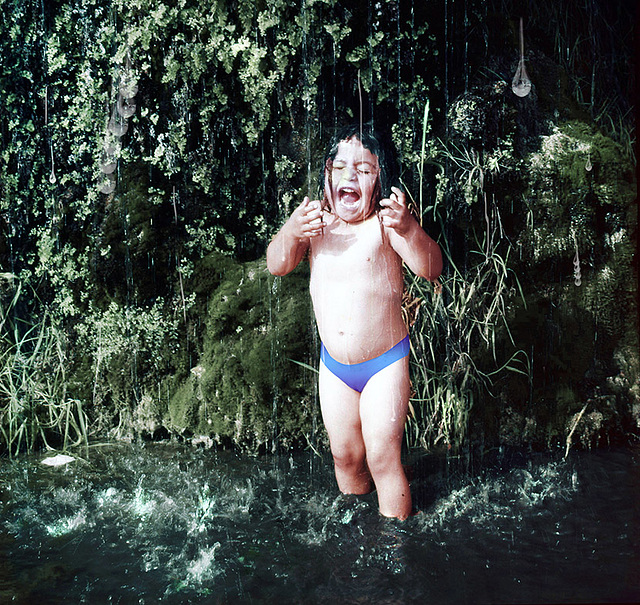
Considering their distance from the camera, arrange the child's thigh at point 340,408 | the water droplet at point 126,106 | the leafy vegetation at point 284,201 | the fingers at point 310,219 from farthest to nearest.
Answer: the water droplet at point 126,106 < the leafy vegetation at point 284,201 < the child's thigh at point 340,408 < the fingers at point 310,219

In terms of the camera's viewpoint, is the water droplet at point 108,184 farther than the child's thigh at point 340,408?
Yes

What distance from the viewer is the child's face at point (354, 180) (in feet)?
8.93

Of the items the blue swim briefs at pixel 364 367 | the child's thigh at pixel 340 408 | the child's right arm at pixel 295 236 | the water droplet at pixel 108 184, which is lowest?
the child's thigh at pixel 340 408

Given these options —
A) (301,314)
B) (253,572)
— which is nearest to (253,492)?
(253,572)

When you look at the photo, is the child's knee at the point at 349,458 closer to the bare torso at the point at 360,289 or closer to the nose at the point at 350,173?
the bare torso at the point at 360,289

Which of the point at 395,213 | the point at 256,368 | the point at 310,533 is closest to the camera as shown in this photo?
the point at 395,213

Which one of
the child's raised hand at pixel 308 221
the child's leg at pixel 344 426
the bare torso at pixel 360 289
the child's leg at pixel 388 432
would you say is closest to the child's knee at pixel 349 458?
the child's leg at pixel 344 426

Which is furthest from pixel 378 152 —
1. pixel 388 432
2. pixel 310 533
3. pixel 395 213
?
pixel 310 533

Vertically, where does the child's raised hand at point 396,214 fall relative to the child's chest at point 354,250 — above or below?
above

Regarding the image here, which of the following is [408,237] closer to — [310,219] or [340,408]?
[310,219]

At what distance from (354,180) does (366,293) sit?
500 mm

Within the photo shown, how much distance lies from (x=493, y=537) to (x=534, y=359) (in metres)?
1.27

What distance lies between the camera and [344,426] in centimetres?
281

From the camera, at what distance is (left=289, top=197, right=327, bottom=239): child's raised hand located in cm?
269
